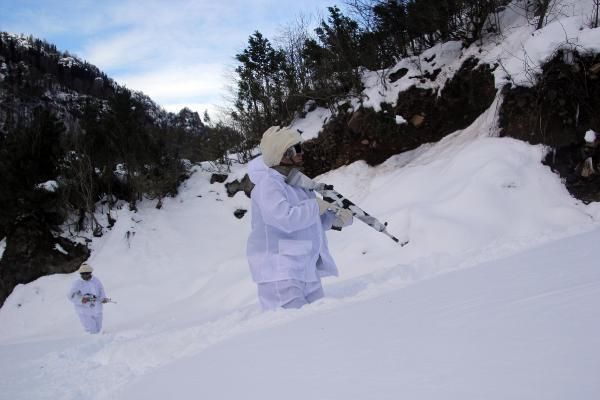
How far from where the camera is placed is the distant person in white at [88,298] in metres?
8.09

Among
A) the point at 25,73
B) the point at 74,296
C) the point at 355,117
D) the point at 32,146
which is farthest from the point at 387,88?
the point at 25,73

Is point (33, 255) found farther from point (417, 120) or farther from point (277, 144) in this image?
point (277, 144)

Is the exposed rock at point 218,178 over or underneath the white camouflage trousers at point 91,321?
over

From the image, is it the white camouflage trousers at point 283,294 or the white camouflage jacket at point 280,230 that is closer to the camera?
the white camouflage jacket at point 280,230

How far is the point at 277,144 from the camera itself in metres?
2.96

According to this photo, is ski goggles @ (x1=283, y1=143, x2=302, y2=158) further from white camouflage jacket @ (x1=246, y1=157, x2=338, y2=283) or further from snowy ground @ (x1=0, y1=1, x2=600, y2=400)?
snowy ground @ (x1=0, y1=1, x2=600, y2=400)

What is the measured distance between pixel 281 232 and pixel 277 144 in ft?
2.02

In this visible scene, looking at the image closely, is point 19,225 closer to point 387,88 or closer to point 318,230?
point 387,88

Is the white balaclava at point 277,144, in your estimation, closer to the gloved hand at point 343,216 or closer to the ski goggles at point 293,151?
the ski goggles at point 293,151

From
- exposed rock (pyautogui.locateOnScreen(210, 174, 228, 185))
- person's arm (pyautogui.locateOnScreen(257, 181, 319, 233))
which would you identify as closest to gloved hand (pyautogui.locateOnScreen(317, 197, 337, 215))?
person's arm (pyautogui.locateOnScreen(257, 181, 319, 233))

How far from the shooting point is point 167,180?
17.0 meters

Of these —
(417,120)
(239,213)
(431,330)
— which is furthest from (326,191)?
(239,213)

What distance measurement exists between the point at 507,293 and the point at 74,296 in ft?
27.2

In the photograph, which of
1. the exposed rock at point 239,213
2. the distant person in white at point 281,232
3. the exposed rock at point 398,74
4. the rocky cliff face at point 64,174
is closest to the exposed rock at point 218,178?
the rocky cliff face at point 64,174
